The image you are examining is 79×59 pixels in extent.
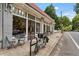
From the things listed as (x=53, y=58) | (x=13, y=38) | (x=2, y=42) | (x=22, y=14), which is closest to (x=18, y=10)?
(x=22, y=14)

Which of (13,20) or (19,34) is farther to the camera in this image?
(19,34)

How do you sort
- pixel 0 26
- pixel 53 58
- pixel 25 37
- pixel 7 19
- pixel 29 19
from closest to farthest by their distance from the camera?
pixel 53 58, pixel 0 26, pixel 7 19, pixel 25 37, pixel 29 19

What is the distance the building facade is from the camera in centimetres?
1063

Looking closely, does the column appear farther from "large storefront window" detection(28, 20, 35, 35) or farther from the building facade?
"large storefront window" detection(28, 20, 35, 35)

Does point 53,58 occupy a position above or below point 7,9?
below

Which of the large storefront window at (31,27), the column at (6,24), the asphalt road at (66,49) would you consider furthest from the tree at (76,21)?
the column at (6,24)

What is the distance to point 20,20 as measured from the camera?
12453 mm

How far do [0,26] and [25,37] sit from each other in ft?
10.3

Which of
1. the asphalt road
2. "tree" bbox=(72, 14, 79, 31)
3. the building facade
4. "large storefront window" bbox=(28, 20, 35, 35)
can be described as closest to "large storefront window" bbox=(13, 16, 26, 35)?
the building facade

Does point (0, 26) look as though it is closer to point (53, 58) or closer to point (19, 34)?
point (19, 34)

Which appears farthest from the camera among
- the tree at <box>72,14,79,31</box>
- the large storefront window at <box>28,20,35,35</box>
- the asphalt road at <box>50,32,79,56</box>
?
the large storefront window at <box>28,20,35,35</box>

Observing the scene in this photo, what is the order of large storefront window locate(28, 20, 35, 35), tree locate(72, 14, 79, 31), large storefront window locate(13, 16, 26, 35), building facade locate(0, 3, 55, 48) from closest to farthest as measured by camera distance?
1. building facade locate(0, 3, 55, 48)
2. large storefront window locate(13, 16, 26, 35)
3. tree locate(72, 14, 79, 31)
4. large storefront window locate(28, 20, 35, 35)

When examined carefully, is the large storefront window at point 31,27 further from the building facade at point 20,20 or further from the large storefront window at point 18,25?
the large storefront window at point 18,25

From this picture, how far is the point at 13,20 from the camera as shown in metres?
11.6
